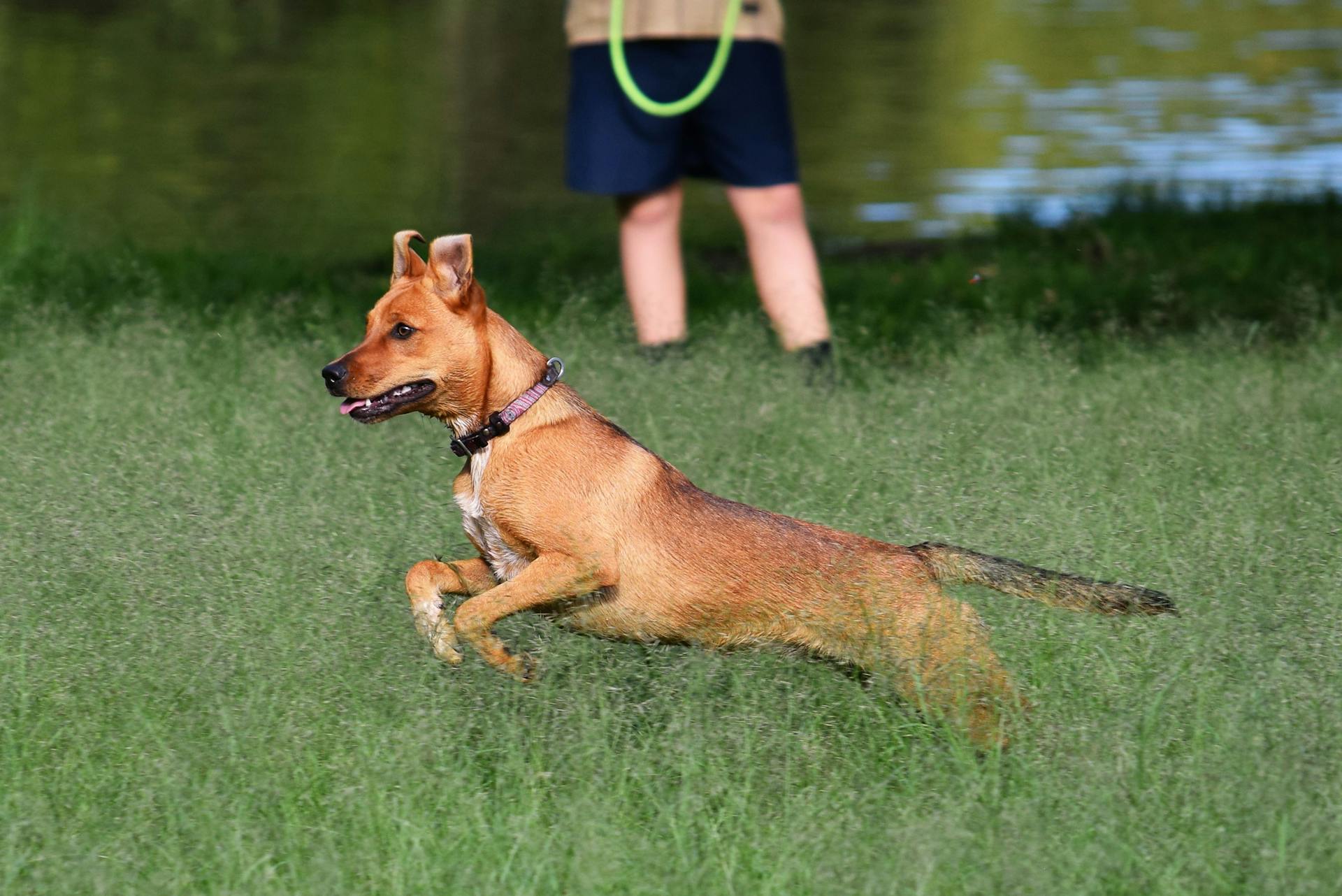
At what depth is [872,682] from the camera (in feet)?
11.3

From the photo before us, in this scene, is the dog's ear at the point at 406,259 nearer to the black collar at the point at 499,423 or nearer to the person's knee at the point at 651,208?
the black collar at the point at 499,423

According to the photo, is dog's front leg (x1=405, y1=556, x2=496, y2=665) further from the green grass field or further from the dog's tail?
the dog's tail

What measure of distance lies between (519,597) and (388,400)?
0.50 meters

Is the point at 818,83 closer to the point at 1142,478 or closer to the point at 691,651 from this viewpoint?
the point at 1142,478

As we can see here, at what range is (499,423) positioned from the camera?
11.9 feet

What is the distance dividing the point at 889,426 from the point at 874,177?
20.5 feet

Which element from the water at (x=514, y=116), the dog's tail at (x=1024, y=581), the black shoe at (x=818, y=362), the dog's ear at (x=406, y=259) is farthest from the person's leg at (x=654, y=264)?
the water at (x=514, y=116)

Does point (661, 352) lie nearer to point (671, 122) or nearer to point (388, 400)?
point (671, 122)

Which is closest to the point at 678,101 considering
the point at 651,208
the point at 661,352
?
the point at 651,208

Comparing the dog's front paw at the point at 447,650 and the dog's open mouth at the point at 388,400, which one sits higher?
the dog's open mouth at the point at 388,400

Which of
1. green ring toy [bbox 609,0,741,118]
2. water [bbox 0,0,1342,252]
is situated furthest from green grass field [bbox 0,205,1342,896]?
water [bbox 0,0,1342,252]

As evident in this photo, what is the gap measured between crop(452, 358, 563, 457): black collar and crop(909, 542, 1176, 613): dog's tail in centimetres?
87

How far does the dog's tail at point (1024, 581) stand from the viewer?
3574 mm

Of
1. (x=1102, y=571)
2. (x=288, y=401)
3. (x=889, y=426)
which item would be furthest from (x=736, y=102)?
(x=1102, y=571)
